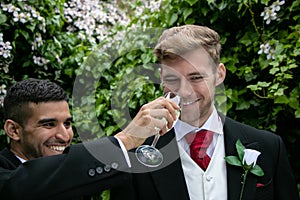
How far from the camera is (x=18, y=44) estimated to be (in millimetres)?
3873

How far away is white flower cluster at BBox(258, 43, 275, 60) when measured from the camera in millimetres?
3117

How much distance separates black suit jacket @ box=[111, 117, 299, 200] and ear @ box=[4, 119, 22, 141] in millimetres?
708

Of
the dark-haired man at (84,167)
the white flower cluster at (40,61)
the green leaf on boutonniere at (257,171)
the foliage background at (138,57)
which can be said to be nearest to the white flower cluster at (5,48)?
the foliage background at (138,57)

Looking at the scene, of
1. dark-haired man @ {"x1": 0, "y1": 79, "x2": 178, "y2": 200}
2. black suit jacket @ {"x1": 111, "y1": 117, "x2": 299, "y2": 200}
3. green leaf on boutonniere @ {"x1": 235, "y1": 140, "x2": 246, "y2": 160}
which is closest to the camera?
dark-haired man @ {"x1": 0, "y1": 79, "x2": 178, "y2": 200}

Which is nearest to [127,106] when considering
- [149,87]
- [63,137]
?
[149,87]

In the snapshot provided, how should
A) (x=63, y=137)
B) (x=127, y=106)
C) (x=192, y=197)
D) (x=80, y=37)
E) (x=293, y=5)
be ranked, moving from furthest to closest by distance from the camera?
1. (x=80, y=37)
2. (x=127, y=106)
3. (x=293, y=5)
4. (x=63, y=137)
5. (x=192, y=197)

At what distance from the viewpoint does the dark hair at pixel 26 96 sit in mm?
2502

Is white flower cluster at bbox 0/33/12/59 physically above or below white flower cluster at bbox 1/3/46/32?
below

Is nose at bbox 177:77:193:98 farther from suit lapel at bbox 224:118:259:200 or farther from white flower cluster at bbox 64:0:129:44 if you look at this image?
white flower cluster at bbox 64:0:129:44

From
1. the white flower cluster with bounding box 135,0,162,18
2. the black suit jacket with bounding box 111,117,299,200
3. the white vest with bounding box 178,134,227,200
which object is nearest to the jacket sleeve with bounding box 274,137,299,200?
the black suit jacket with bounding box 111,117,299,200

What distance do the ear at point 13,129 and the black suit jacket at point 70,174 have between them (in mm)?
664

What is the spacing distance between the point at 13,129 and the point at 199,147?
0.98 meters

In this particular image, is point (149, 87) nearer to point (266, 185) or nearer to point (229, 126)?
point (229, 126)

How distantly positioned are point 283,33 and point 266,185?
1.36 metres
